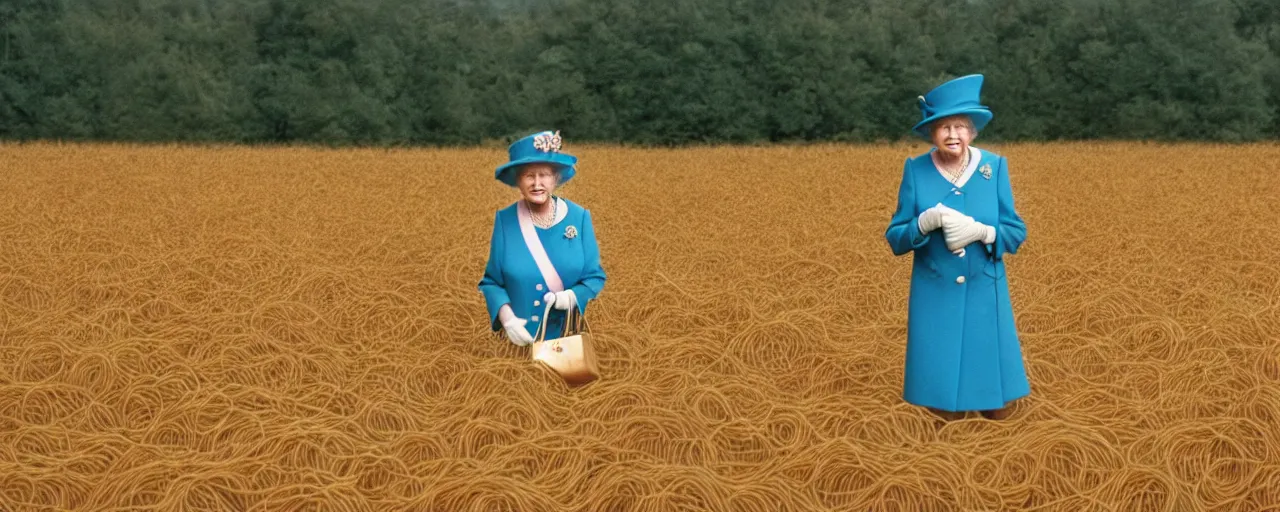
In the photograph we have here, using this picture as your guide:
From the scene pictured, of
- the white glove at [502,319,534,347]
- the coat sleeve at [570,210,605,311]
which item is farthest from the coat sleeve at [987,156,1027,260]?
the white glove at [502,319,534,347]

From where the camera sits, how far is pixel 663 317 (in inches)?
269

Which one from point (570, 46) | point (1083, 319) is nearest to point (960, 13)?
point (570, 46)

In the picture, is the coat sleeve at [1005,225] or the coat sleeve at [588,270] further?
the coat sleeve at [588,270]

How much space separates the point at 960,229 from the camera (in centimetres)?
431

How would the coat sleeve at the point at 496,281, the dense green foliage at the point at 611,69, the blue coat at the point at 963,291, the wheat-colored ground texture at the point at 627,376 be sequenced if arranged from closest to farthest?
the wheat-colored ground texture at the point at 627,376 → the blue coat at the point at 963,291 → the coat sleeve at the point at 496,281 → the dense green foliage at the point at 611,69

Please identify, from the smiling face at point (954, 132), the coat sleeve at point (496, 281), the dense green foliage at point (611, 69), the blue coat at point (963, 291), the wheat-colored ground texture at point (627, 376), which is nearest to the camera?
the wheat-colored ground texture at point (627, 376)

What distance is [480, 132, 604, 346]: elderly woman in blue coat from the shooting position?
4.60 metres

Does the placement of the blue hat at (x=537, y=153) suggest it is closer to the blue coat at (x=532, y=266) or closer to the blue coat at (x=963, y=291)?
the blue coat at (x=532, y=266)

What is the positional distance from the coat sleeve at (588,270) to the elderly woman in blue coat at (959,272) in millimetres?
1183

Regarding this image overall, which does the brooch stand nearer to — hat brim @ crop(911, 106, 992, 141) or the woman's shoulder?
the woman's shoulder

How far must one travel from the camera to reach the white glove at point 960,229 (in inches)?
169

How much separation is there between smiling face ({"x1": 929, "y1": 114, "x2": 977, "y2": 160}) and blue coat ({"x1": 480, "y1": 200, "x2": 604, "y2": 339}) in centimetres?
140

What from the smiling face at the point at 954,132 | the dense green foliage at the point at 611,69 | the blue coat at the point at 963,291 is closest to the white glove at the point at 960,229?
the blue coat at the point at 963,291

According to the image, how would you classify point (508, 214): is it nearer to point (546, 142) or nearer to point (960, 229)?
point (546, 142)
